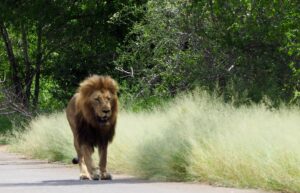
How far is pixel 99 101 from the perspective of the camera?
1630cm

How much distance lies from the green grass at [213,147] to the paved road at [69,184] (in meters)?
0.41

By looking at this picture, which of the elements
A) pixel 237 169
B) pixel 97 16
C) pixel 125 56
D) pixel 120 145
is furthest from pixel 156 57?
pixel 237 169

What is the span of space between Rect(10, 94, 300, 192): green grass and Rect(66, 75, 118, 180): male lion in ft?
2.82

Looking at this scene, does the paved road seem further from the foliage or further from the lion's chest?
the foliage

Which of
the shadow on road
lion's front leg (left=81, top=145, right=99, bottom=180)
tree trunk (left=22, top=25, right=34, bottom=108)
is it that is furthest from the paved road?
tree trunk (left=22, top=25, right=34, bottom=108)

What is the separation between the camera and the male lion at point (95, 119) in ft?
53.6

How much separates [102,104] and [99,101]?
93 millimetres

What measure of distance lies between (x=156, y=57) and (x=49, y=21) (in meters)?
7.55

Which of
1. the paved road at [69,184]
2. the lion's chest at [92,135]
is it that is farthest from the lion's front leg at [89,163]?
the paved road at [69,184]

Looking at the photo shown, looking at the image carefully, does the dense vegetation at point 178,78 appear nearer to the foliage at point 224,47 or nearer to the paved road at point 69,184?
the foliage at point 224,47

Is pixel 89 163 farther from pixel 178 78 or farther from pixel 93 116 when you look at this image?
pixel 178 78

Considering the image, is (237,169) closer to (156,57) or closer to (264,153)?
(264,153)

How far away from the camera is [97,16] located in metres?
38.2

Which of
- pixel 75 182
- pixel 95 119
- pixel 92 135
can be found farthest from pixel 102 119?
pixel 75 182
